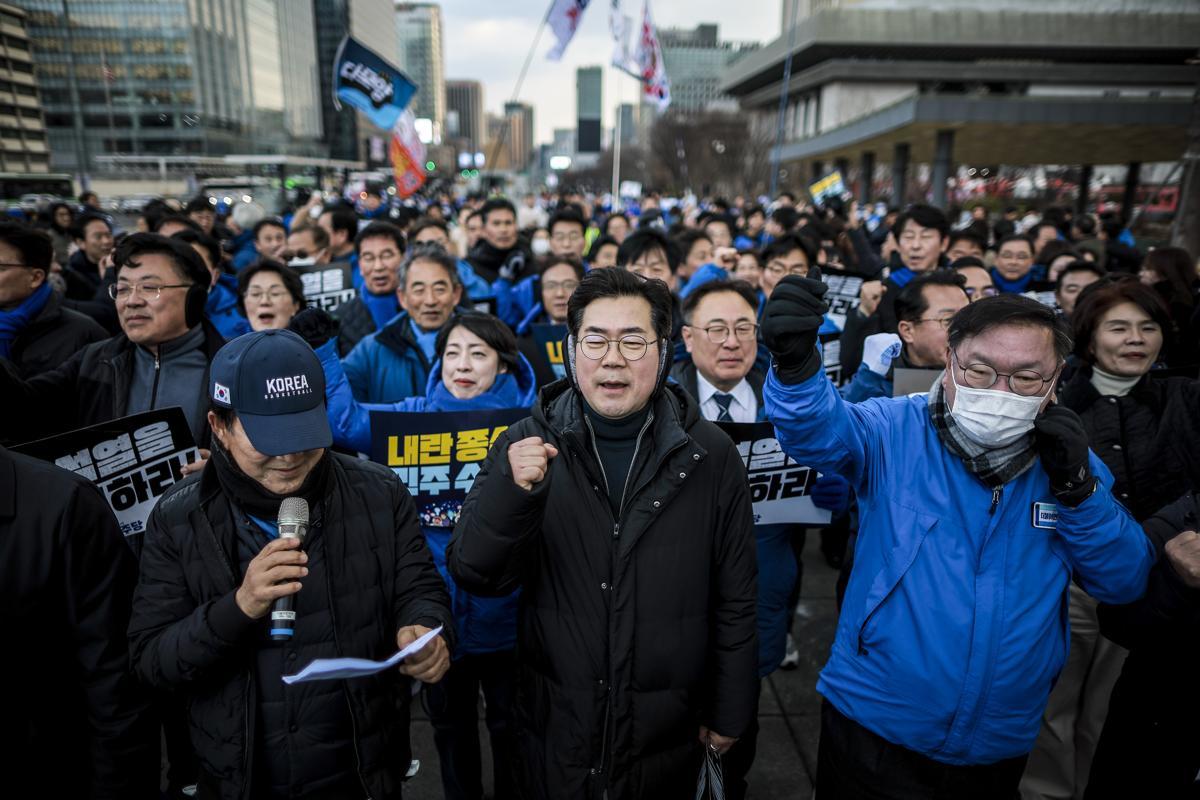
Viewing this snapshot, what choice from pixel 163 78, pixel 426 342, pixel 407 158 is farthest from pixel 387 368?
pixel 163 78

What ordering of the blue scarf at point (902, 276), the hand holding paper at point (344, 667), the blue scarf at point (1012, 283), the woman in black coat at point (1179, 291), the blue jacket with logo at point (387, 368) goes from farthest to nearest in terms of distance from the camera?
the blue scarf at point (1012, 283)
the blue scarf at point (902, 276)
the woman in black coat at point (1179, 291)
the blue jacket with logo at point (387, 368)
the hand holding paper at point (344, 667)

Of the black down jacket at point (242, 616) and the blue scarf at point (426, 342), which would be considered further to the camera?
the blue scarf at point (426, 342)

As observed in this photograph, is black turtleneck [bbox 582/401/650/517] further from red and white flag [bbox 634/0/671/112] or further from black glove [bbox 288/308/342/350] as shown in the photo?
red and white flag [bbox 634/0/671/112]

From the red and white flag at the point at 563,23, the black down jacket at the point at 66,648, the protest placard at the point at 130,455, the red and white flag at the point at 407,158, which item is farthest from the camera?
the red and white flag at the point at 407,158

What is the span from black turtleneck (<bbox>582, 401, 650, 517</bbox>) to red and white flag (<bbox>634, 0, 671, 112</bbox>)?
506 inches

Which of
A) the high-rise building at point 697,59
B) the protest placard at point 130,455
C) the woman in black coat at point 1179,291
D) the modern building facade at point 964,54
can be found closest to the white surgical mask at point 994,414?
the protest placard at point 130,455

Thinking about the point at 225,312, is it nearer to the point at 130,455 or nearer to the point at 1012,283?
the point at 130,455

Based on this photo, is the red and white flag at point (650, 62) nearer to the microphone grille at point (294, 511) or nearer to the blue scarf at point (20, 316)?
the blue scarf at point (20, 316)

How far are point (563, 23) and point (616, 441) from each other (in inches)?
417

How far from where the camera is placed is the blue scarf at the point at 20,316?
144 inches

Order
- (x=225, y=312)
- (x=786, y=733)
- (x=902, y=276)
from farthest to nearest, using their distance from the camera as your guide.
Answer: (x=902, y=276) → (x=225, y=312) → (x=786, y=733)

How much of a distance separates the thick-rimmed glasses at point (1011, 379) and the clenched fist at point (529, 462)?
1.21 meters

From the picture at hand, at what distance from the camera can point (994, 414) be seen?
2033 mm

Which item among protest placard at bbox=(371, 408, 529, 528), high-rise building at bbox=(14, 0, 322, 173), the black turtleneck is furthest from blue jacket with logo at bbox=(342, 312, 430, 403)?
high-rise building at bbox=(14, 0, 322, 173)
